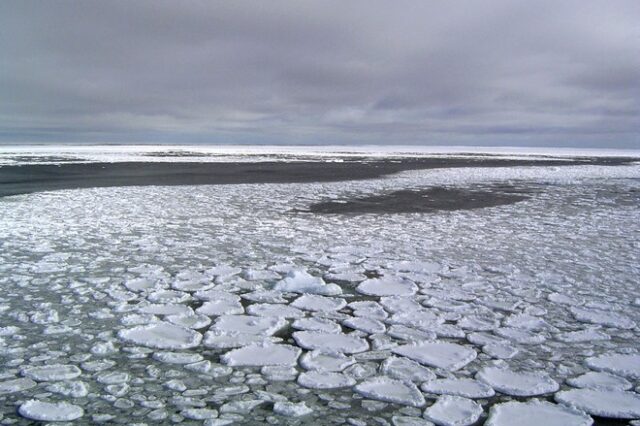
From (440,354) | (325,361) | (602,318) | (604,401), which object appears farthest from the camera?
(602,318)

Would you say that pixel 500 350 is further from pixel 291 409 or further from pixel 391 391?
pixel 291 409

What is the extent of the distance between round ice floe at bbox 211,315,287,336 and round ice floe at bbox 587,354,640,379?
7.48ft

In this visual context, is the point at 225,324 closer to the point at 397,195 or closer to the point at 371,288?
the point at 371,288

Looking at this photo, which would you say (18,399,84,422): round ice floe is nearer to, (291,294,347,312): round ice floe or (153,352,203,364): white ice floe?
(153,352,203,364): white ice floe

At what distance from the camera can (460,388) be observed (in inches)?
116

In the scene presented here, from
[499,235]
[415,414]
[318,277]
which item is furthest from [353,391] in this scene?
[499,235]

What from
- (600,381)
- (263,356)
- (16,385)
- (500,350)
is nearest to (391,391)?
(263,356)

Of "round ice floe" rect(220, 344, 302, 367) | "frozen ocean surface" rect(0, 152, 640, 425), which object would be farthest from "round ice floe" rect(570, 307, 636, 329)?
"round ice floe" rect(220, 344, 302, 367)

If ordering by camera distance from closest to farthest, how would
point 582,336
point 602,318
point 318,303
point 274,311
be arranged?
point 582,336, point 602,318, point 274,311, point 318,303

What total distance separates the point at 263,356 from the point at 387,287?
201 centimetres

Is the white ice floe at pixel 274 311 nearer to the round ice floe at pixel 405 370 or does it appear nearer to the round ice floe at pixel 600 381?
the round ice floe at pixel 405 370

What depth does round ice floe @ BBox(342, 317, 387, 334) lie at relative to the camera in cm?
388

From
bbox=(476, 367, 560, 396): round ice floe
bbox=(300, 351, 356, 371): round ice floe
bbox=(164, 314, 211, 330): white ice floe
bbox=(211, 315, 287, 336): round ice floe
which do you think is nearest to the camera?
bbox=(476, 367, 560, 396): round ice floe

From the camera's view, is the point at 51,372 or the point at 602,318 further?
the point at 602,318
